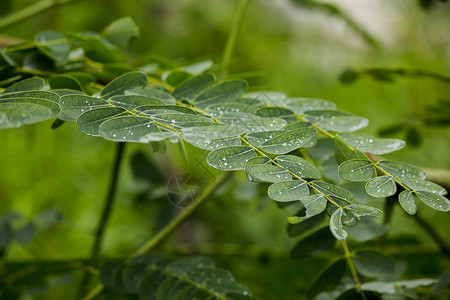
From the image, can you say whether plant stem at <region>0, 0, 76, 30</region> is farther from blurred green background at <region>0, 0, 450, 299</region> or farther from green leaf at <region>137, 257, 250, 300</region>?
green leaf at <region>137, 257, 250, 300</region>

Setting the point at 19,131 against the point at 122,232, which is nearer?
the point at 122,232

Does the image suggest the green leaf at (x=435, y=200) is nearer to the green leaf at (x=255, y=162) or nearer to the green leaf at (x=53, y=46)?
the green leaf at (x=255, y=162)

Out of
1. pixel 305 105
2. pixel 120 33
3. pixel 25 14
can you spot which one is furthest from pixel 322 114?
pixel 25 14

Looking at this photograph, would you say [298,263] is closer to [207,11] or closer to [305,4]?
[305,4]

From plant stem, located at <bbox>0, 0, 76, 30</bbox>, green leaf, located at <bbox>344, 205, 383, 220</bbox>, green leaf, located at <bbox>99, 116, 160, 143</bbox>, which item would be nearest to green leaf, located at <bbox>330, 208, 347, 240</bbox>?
green leaf, located at <bbox>344, 205, 383, 220</bbox>

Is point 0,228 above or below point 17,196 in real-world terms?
above

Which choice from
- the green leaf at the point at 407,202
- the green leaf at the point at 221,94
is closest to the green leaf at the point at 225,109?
the green leaf at the point at 221,94

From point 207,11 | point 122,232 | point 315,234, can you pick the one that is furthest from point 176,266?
point 207,11
